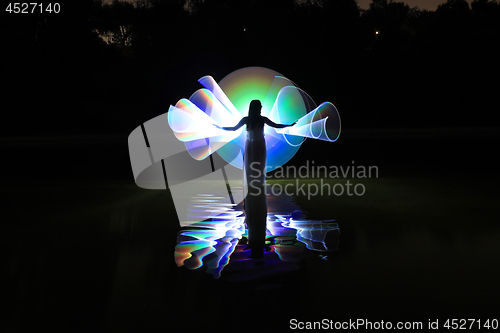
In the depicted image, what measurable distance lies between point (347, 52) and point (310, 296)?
4094 cm

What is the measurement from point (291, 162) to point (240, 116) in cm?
650

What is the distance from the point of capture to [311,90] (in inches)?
1455

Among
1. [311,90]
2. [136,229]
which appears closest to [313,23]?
[311,90]

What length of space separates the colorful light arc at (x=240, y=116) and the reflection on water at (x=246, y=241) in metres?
1.67

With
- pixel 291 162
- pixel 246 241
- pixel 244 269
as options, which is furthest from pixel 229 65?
pixel 244 269

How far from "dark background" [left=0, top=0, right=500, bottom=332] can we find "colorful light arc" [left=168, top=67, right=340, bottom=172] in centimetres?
143

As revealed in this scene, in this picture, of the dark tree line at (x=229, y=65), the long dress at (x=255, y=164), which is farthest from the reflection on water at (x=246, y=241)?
the dark tree line at (x=229, y=65)

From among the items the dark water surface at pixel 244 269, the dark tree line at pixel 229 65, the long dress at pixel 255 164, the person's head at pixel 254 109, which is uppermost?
the dark tree line at pixel 229 65

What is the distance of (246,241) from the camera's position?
623cm

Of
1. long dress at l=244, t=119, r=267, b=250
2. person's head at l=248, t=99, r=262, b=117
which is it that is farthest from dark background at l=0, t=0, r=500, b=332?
person's head at l=248, t=99, r=262, b=117

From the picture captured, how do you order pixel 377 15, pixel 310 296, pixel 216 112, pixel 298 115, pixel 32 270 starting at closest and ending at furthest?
pixel 310 296
pixel 32 270
pixel 216 112
pixel 298 115
pixel 377 15

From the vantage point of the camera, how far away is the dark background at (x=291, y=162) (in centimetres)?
419

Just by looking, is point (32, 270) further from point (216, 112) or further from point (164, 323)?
point (216, 112)

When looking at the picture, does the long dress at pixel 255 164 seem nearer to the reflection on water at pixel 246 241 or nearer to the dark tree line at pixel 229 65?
the reflection on water at pixel 246 241
